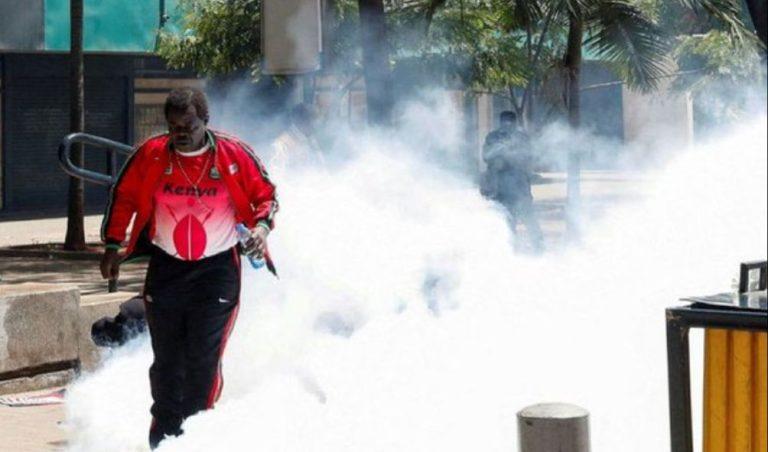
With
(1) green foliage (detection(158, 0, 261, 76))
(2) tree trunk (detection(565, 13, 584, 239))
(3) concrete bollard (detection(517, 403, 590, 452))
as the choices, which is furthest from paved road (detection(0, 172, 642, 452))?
(3) concrete bollard (detection(517, 403, 590, 452))

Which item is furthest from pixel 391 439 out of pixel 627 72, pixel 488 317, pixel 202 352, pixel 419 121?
pixel 627 72

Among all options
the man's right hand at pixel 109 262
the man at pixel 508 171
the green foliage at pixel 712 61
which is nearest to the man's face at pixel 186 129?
the man's right hand at pixel 109 262

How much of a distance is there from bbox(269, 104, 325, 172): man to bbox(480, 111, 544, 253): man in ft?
20.1

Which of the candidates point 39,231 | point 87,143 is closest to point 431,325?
point 87,143

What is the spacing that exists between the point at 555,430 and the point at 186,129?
6.63ft

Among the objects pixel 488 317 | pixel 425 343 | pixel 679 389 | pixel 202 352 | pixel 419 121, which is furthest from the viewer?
pixel 419 121

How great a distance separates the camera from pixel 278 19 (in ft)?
31.6

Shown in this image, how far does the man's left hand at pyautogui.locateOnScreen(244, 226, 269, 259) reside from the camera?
6.86 metres

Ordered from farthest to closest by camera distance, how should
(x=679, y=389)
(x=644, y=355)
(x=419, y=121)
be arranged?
(x=419, y=121), (x=644, y=355), (x=679, y=389)

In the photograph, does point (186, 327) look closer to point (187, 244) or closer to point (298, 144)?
point (187, 244)

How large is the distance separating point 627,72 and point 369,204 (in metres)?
8.03

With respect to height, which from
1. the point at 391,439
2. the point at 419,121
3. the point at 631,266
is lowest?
the point at 391,439

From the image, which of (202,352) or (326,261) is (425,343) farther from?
(202,352)

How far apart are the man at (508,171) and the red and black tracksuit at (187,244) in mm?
8085
